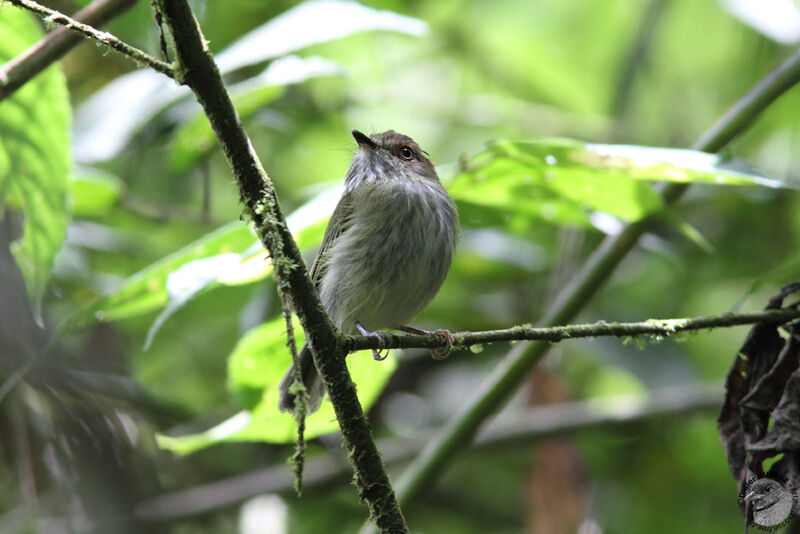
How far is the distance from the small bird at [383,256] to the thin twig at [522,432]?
Result: 1.05m

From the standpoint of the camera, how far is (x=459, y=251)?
15.2ft

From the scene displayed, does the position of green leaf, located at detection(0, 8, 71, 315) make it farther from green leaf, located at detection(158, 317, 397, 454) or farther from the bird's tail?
the bird's tail

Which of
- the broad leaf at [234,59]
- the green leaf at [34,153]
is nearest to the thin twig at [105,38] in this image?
the green leaf at [34,153]

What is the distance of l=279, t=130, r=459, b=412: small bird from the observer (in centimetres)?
332

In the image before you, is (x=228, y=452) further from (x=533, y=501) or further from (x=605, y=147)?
(x=605, y=147)

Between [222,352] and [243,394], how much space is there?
2.66m

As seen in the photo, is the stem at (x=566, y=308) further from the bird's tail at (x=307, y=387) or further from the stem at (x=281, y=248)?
the stem at (x=281, y=248)

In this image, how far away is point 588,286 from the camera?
2.95 m

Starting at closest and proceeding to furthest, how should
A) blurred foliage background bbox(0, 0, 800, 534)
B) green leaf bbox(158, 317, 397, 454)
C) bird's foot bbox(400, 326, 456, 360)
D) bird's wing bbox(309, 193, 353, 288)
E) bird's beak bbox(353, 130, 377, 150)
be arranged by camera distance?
1. bird's foot bbox(400, 326, 456, 360)
2. green leaf bbox(158, 317, 397, 454)
3. bird's wing bbox(309, 193, 353, 288)
4. blurred foliage background bbox(0, 0, 800, 534)
5. bird's beak bbox(353, 130, 377, 150)

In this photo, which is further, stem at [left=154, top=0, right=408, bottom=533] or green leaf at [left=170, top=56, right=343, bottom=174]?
green leaf at [left=170, top=56, right=343, bottom=174]

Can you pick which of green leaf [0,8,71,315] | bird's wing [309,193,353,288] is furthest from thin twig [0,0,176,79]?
bird's wing [309,193,353,288]

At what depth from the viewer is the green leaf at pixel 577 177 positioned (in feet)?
8.17

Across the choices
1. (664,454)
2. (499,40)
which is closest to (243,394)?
(664,454)

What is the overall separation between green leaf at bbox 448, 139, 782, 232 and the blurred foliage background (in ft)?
0.80
